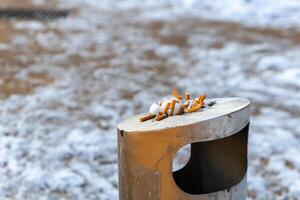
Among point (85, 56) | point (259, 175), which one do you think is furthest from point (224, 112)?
point (85, 56)

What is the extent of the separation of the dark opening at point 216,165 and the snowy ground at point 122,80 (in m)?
0.82

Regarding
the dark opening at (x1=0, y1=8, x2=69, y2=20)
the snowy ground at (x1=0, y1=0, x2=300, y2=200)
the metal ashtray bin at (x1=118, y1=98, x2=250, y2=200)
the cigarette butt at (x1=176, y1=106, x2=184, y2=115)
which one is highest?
the cigarette butt at (x1=176, y1=106, x2=184, y2=115)

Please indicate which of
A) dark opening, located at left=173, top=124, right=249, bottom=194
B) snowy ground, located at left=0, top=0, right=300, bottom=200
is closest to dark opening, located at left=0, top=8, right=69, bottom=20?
snowy ground, located at left=0, top=0, right=300, bottom=200

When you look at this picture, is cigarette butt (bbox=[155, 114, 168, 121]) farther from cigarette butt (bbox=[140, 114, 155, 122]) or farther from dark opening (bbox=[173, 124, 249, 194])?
dark opening (bbox=[173, 124, 249, 194])

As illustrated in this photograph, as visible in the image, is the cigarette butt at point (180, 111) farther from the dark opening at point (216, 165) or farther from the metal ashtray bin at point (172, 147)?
the dark opening at point (216, 165)

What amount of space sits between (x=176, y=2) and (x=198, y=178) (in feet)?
22.4

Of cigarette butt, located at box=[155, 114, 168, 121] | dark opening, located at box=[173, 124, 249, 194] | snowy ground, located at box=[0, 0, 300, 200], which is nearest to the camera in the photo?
cigarette butt, located at box=[155, 114, 168, 121]

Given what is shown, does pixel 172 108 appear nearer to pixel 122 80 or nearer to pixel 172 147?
pixel 172 147

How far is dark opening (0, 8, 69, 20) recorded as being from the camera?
→ 8203mm

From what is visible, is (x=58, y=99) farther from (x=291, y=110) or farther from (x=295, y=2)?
(x=295, y=2)

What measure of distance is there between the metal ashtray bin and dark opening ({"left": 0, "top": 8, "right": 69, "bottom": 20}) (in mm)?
6316

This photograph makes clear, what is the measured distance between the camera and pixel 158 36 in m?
7.00

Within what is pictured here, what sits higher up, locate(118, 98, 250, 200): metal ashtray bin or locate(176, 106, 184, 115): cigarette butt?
locate(176, 106, 184, 115): cigarette butt

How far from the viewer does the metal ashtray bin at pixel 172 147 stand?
6.63 feet
